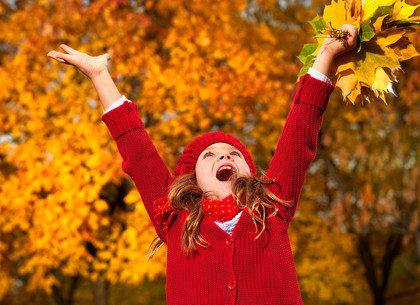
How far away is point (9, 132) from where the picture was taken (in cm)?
867

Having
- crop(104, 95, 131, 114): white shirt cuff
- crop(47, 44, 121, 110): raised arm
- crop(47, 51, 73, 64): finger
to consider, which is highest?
crop(47, 51, 73, 64): finger

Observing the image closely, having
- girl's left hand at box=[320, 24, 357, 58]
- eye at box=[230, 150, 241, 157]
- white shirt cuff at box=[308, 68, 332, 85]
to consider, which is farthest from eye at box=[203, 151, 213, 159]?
girl's left hand at box=[320, 24, 357, 58]

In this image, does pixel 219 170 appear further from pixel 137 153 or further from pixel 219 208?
pixel 137 153

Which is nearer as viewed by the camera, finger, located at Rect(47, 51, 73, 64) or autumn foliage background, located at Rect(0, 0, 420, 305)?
finger, located at Rect(47, 51, 73, 64)

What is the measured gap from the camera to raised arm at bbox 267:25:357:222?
274 centimetres

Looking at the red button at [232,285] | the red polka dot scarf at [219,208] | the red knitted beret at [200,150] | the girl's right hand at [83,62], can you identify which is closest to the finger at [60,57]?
the girl's right hand at [83,62]

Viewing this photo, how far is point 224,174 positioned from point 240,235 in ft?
1.28

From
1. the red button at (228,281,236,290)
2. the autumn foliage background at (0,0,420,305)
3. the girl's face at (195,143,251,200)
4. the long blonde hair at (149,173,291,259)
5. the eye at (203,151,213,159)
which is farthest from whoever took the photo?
the autumn foliage background at (0,0,420,305)

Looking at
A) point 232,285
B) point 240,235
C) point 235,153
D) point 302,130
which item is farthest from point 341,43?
point 232,285

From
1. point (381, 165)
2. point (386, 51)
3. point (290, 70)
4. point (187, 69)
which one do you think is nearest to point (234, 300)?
point (386, 51)

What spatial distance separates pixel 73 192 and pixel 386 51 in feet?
16.8

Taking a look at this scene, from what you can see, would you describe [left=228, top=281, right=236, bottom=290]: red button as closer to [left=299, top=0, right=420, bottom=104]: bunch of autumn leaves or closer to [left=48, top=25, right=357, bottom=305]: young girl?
[left=48, top=25, right=357, bottom=305]: young girl

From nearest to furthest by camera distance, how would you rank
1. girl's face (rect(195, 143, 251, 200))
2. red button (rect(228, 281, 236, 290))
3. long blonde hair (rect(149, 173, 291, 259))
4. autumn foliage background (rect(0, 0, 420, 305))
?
red button (rect(228, 281, 236, 290)), long blonde hair (rect(149, 173, 291, 259)), girl's face (rect(195, 143, 251, 200)), autumn foliage background (rect(0, 0, 420, 305))

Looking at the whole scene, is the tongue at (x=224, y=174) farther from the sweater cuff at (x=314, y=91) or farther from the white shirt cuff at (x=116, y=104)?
the white shirt cuff at (x=116, y=104)
